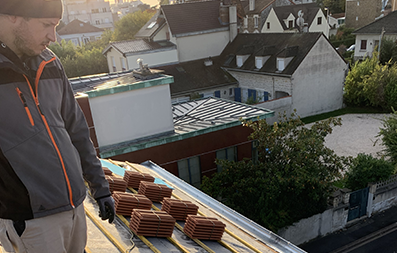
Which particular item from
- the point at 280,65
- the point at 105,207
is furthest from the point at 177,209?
the point at 280,65

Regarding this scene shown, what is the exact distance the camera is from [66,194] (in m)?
2.72

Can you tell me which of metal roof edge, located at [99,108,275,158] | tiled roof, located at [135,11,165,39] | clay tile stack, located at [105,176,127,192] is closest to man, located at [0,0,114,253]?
clay tile stack, located at [105,176,127,192]

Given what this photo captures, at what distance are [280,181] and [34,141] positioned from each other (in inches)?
405

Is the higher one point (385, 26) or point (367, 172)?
point (385, 26)

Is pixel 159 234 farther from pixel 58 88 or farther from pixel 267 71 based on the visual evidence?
pixel 267 71

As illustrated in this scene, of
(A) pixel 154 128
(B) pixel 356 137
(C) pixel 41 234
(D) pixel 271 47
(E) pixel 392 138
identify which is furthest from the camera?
(D) pixel 271 47

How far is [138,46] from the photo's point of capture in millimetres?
29656

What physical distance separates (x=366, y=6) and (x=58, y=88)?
61.4 metres

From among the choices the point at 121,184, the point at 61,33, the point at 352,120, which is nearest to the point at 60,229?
the point at 121,184

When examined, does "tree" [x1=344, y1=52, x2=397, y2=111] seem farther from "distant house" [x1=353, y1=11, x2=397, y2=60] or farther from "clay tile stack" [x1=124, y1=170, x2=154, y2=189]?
"clay tile stack" [x1=124, y1=170, x2=154, y2=189]

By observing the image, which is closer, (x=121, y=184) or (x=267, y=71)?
(x=121, y=184)

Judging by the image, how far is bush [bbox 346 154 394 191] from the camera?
14109mm

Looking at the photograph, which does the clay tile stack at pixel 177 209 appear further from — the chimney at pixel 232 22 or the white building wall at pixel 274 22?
the white building wall at pixel 274 22

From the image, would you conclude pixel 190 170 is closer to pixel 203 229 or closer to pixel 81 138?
pixel 203 229
